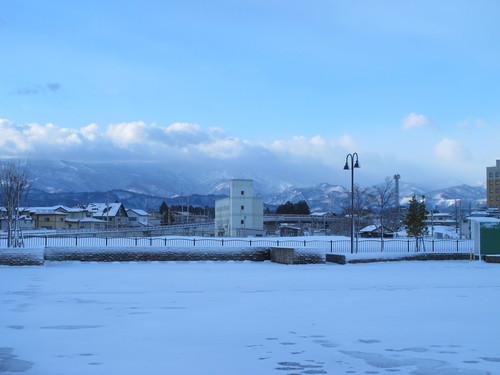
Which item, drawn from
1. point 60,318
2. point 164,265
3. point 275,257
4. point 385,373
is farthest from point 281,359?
point 275,257

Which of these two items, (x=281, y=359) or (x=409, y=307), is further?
(x=409, y=307)

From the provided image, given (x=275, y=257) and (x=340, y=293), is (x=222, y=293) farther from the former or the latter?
(x=275, y=257)

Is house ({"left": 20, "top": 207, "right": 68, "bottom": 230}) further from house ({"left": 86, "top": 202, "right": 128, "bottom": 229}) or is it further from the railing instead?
the railing

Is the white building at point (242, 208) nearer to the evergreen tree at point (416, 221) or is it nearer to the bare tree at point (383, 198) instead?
the bare tree at point (383, 198)

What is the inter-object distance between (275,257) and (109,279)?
13.5 m

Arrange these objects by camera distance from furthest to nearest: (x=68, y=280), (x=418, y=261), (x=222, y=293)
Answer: (x=418, y=261)
(x=68, y=280)
(x=222, y=293)

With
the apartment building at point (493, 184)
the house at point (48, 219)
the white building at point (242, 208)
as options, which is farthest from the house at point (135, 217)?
the apartment building at point (493, 184)

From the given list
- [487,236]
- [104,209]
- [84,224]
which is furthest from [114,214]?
[487,236]

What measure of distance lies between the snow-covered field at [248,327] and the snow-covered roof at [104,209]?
116m

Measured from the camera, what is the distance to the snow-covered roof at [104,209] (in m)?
135

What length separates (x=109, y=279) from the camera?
70.8 feet

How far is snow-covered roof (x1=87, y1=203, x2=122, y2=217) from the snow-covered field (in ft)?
382

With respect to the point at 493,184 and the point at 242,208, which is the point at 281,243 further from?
the point at 493,184

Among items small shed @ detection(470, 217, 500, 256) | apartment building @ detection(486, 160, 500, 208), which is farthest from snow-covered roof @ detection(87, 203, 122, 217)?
apartment building @ detection(486, 160, 500, 208)
